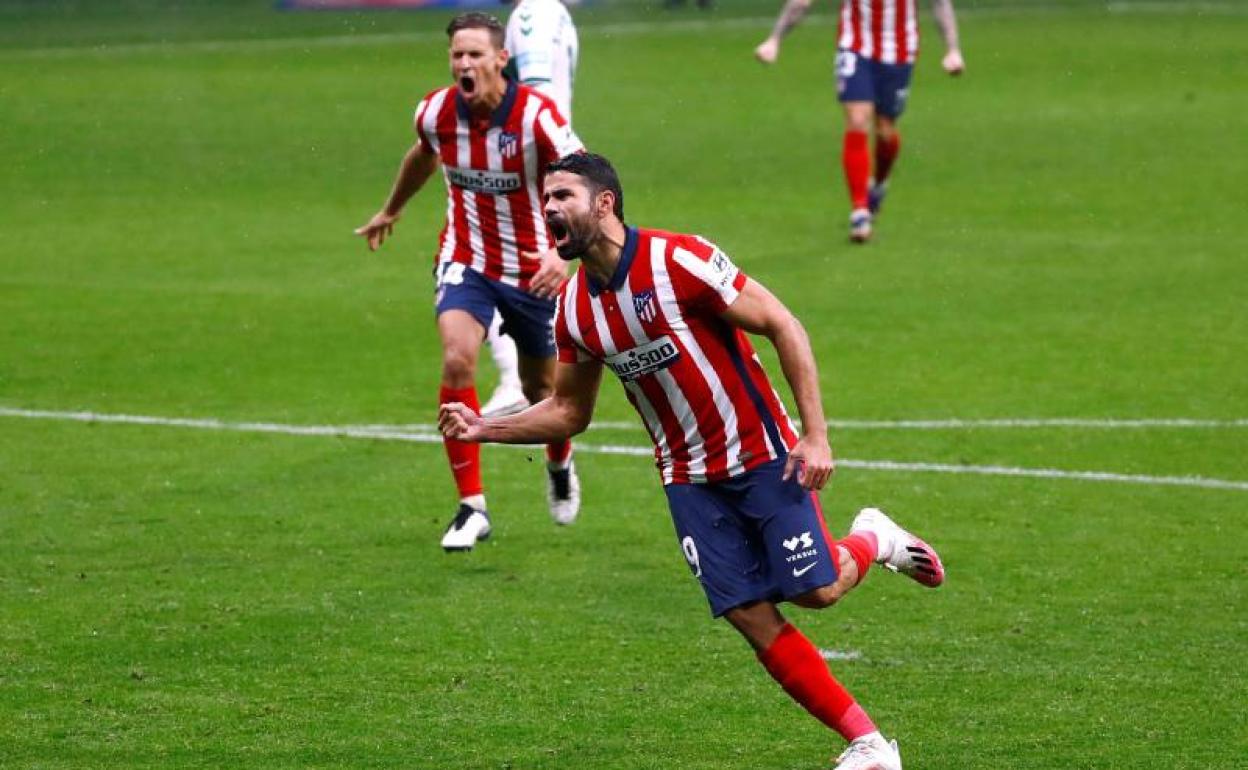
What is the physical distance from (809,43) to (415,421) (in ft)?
74.4

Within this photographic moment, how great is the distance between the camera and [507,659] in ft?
27.3

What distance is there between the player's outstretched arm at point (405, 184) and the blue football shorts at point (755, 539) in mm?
3715

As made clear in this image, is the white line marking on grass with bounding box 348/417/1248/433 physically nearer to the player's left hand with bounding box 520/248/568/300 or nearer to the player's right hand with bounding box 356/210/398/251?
the player's right hand with bounding box 356/210/398/251

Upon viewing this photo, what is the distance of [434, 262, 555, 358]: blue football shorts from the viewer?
10.2m

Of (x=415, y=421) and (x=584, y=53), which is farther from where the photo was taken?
(x=584, y=53)

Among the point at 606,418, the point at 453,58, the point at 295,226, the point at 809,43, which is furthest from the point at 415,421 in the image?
the point at 809,43

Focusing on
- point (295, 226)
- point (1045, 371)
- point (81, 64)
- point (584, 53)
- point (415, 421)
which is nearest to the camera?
point (415, 421)

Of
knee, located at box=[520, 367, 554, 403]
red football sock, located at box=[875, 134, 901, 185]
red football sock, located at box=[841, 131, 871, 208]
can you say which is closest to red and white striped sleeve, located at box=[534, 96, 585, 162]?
knee, located at box=[520, 367, 554, 403]

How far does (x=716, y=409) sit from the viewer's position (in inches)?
277

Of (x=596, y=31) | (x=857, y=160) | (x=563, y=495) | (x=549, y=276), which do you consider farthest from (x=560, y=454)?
(x=596, y=31)

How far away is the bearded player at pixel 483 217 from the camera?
9992 millimetres

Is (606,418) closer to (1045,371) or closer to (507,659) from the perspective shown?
(1045,371)

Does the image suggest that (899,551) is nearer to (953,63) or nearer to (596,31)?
(953,63)

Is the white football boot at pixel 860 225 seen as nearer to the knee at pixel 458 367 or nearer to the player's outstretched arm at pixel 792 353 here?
the knee at pixel 458 367
